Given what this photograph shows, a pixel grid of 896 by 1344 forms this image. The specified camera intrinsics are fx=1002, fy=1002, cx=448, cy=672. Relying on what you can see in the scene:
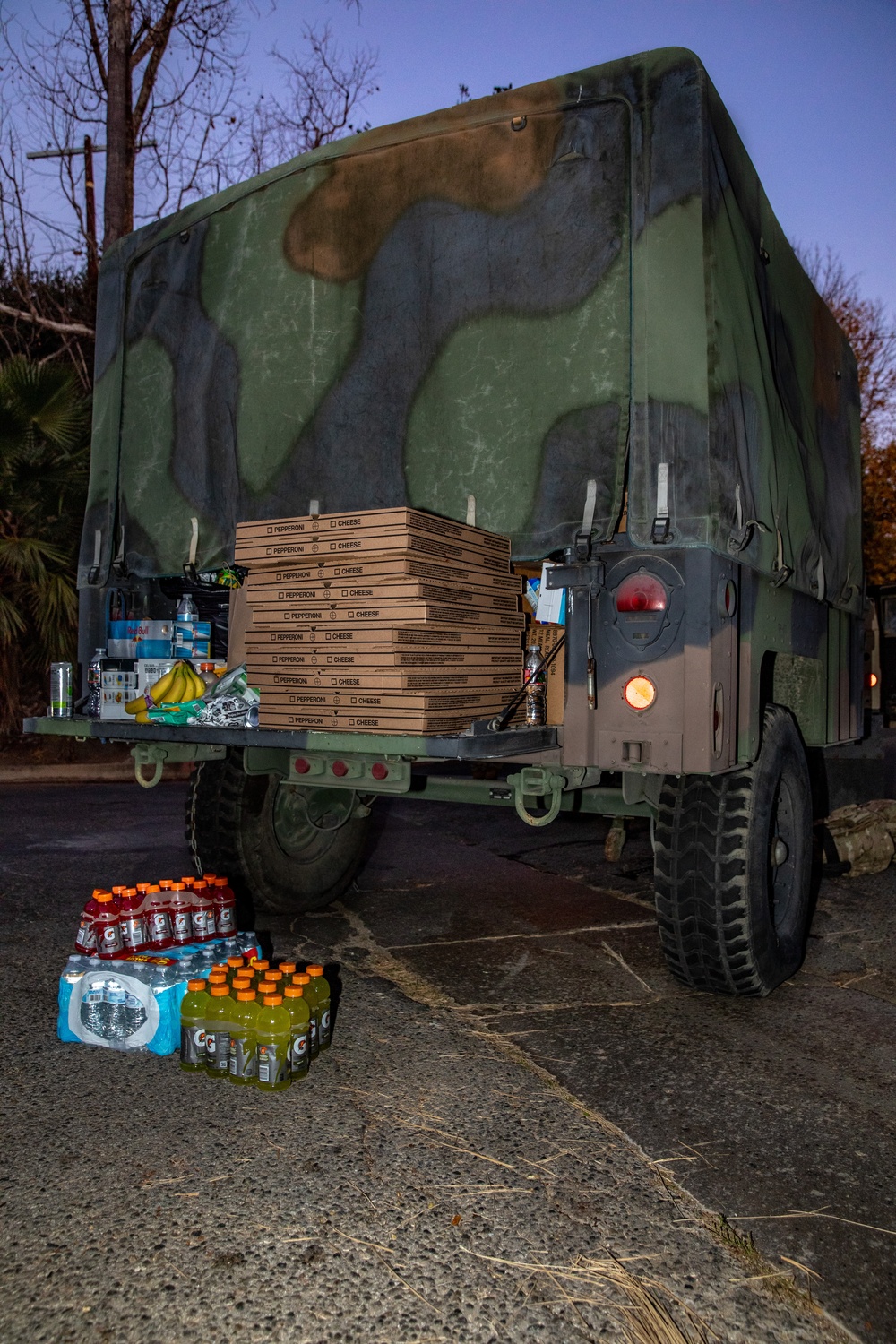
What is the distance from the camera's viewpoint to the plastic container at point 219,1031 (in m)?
3.20

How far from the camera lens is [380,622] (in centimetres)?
357

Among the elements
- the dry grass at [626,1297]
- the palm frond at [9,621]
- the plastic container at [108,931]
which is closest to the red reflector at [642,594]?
the dry grass at [626,1297]

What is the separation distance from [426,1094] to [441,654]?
146cm

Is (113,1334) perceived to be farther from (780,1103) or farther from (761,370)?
(761,370)

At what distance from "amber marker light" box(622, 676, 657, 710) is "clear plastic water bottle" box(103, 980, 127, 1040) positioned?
203 cm

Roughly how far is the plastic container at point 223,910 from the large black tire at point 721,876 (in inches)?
67.2

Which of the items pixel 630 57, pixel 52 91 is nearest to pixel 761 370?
pixel 630 57

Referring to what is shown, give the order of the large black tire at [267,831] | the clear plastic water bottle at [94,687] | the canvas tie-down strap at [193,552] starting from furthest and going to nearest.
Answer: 1. the large black tire at [267,831]
2. the canvas tie-down strap at [193,552]
3. the clear plastic water bottle at [94,687]

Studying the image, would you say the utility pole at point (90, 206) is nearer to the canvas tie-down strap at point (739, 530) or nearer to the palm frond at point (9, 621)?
the palm frond at point (9, 621)

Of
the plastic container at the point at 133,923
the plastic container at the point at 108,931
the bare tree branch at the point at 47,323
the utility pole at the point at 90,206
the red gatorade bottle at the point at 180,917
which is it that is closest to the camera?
the plastic container at the point at 108,931

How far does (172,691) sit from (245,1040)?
1636 mm

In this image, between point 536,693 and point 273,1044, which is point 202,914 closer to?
point 273,1044

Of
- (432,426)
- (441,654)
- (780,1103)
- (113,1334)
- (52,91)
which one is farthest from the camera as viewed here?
(52,91)

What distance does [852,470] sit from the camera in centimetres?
633
